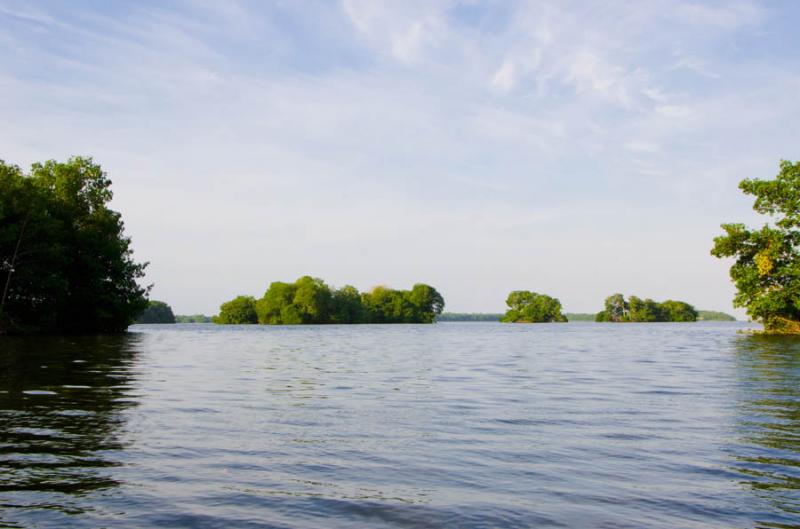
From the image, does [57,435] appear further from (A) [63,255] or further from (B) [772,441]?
(A) [63,255]

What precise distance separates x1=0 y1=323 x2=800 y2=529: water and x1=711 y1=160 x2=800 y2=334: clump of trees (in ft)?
163

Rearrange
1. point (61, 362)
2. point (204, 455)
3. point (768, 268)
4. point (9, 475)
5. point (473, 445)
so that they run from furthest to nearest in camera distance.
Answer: point (768, 268), point (61, 362), point (473, 445), point (204, 455), point (9, 475)

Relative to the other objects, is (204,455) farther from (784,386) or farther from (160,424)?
(784,386)

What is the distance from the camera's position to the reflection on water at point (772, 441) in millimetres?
8058

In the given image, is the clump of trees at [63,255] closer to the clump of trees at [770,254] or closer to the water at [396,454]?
the water at [396,454]

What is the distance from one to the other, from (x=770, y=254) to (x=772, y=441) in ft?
204

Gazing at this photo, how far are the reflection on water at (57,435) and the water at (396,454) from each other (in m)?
0.05

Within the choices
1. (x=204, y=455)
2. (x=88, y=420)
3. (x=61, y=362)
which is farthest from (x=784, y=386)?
(x=61, y=362)

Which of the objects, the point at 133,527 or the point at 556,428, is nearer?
the point at 133,527

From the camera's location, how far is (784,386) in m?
21.1

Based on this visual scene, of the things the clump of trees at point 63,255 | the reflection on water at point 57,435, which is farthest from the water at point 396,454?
the clump of trees at point 63,255

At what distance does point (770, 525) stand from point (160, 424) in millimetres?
11023

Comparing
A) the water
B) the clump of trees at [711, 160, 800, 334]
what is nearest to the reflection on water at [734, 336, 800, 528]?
the water

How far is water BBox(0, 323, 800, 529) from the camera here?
7.35 metres
